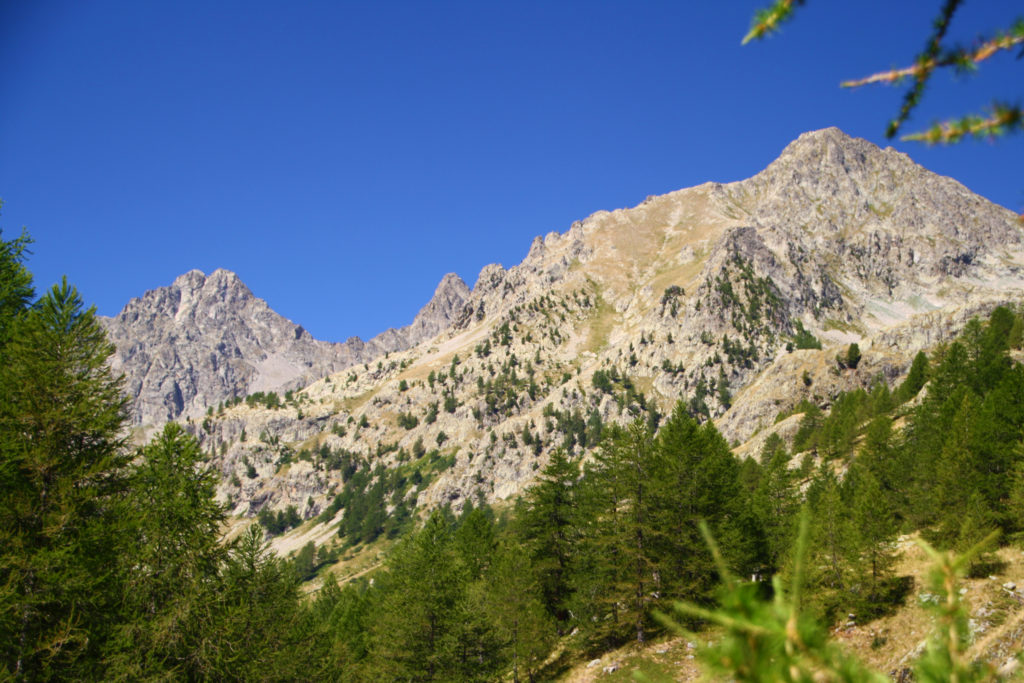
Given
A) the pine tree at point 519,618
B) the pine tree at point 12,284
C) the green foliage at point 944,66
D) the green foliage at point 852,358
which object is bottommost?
the pine tree at point 519,618

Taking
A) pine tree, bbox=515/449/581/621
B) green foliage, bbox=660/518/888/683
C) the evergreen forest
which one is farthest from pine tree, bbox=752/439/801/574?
green foliage, bbox=660/518/888/683

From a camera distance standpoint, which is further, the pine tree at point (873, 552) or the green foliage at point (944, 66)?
the pine tree at point (873, 552)

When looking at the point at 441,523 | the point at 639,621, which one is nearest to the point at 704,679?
the point at 639,621

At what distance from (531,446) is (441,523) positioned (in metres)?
152

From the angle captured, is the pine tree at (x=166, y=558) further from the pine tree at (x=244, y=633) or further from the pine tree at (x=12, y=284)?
the pine tree at (x=12, y=284)

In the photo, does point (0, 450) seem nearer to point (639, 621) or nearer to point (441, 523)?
point (639, 621)

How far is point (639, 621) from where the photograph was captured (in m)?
32.7

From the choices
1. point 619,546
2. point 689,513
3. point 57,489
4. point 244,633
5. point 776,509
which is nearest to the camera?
point 57,489

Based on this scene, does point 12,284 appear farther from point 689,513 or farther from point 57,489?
point 689,513

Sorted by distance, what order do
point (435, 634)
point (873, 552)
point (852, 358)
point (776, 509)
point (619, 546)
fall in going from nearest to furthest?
point (873, 552), point (435, 634), point (619, 546), point (776, 509), point (852, 358)

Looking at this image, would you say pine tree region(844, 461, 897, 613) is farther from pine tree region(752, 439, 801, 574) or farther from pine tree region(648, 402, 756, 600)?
pine tree region(648, 402, 756, 600)

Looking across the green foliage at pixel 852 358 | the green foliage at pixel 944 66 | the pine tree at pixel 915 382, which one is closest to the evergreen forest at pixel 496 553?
the green foliage at pixel 944 66

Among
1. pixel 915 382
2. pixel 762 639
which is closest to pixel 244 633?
pixel 762 639

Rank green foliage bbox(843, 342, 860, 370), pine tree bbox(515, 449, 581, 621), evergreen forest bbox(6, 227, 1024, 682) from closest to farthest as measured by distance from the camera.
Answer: evergreen forest bbox(6, 227, 1024, 682) → pine tree bbox(515, 449, 581, 621) → green foliage bbox(843, 342, 860, 370)
